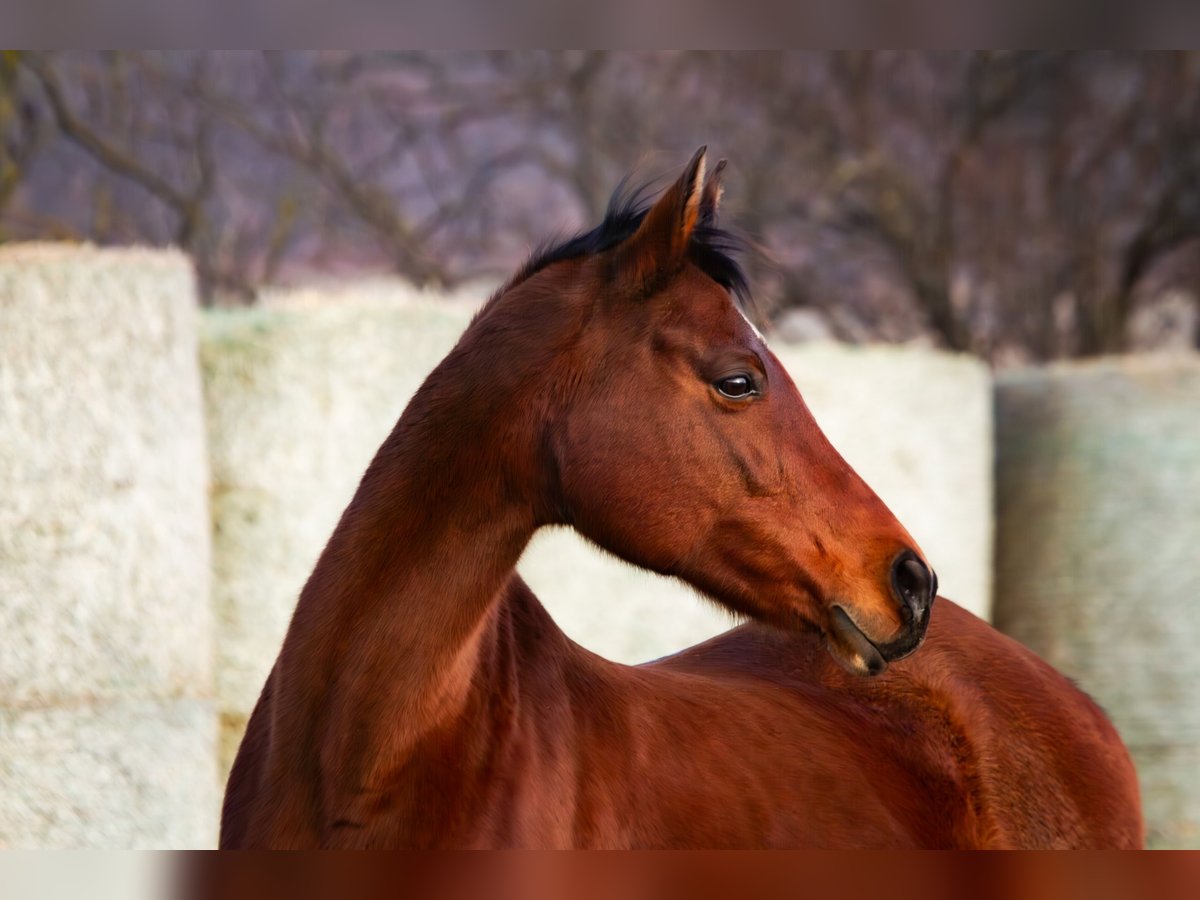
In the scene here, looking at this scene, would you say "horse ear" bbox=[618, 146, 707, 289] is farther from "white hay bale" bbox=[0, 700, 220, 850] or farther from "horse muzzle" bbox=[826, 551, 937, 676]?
"white hay bale" bbox=[0, 700, 220, 850]

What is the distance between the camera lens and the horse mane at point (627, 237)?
139 centimetres

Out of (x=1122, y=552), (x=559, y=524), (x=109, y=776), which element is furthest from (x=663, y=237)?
(x=1122, y=552)

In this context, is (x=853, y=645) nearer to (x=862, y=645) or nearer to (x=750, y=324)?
(x=862, y=645)

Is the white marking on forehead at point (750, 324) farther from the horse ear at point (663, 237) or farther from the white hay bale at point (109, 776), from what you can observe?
the white hay bale at point (109, 776)

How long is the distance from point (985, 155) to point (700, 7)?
2.83 metres

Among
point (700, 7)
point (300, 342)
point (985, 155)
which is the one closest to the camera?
point (700, 7)

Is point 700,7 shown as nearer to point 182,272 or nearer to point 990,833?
point 182,272

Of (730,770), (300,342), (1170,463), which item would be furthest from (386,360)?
(1170,463)

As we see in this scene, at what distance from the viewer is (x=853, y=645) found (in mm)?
1325

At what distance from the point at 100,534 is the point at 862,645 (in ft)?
5.64

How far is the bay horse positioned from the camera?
1.27m

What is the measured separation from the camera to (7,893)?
6.44 feet

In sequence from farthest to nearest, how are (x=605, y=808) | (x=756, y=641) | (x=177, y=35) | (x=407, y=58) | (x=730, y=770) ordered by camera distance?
1. (x=407, y=58)
2. (x=177, y=35)
3. (x=756, y=641)
4. (x=730, y=770)
5. (x=605, y=808)

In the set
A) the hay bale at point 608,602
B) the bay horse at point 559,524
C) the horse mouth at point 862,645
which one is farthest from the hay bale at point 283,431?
the horse mouth at point 862,645
